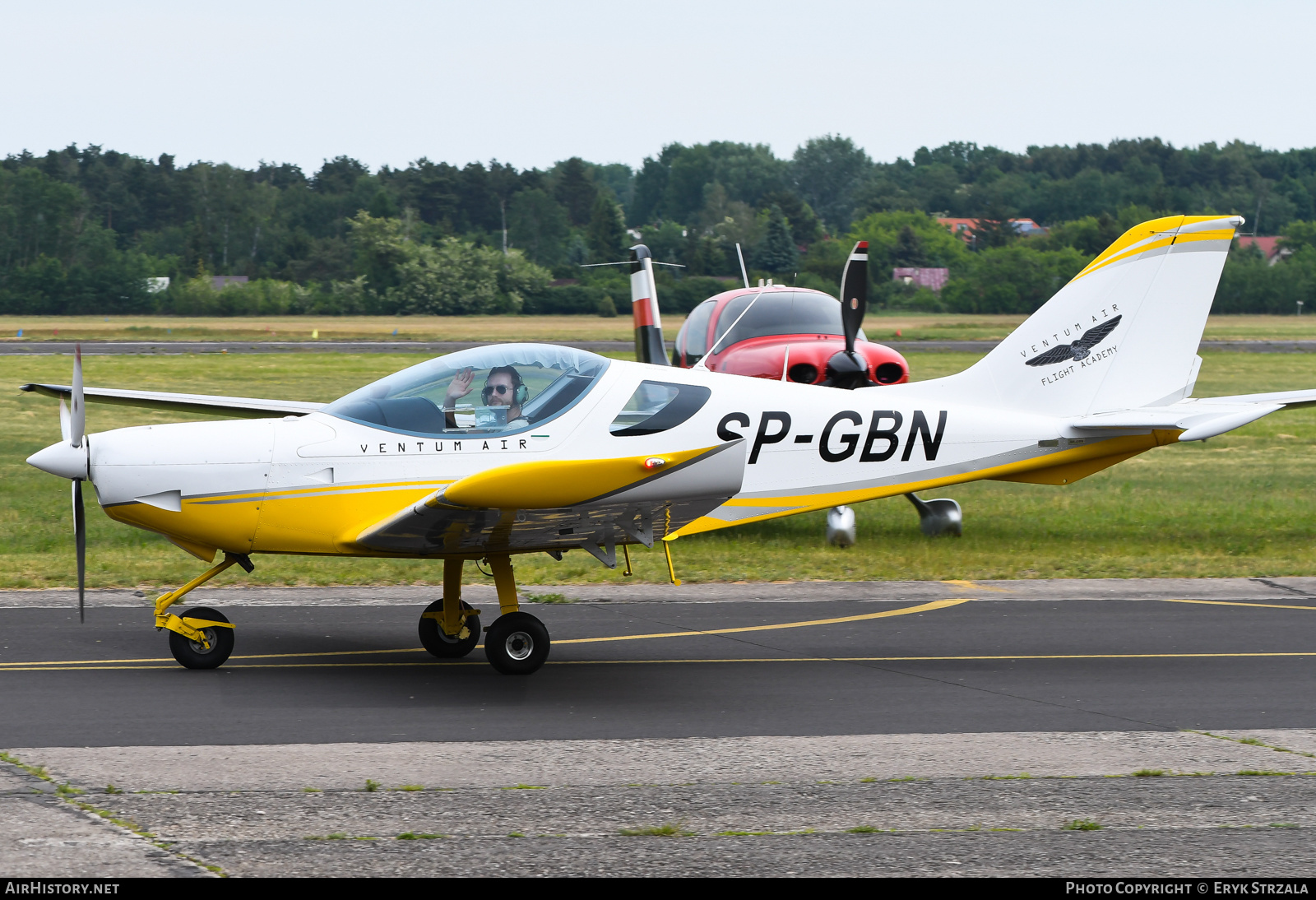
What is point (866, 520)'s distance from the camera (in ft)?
54.4

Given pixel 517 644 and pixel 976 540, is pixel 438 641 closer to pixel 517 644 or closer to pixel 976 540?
pixel 517 644

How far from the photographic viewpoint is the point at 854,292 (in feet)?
49.3

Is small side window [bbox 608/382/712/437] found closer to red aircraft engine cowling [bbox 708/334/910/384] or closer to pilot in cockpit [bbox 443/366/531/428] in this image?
pilot in cockpit [bbox 443/366/531/428]

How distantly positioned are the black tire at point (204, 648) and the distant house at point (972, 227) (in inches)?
4444

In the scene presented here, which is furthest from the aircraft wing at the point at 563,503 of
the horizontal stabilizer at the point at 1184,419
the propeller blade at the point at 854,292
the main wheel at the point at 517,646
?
the propeller blade at the point at 854,292

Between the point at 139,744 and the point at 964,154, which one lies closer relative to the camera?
the point at 139,744

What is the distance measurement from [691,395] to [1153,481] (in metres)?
13.2

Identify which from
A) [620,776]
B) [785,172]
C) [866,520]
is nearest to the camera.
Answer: [620,776]

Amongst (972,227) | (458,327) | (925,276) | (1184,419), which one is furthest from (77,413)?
(972,227)

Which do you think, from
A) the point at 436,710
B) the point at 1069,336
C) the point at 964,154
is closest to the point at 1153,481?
the point at 1069,336

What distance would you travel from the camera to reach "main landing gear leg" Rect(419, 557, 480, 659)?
930cm

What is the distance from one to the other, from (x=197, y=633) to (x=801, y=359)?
324 inches

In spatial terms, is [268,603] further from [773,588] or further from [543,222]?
[543,222]

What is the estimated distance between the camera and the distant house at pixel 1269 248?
105 metres
